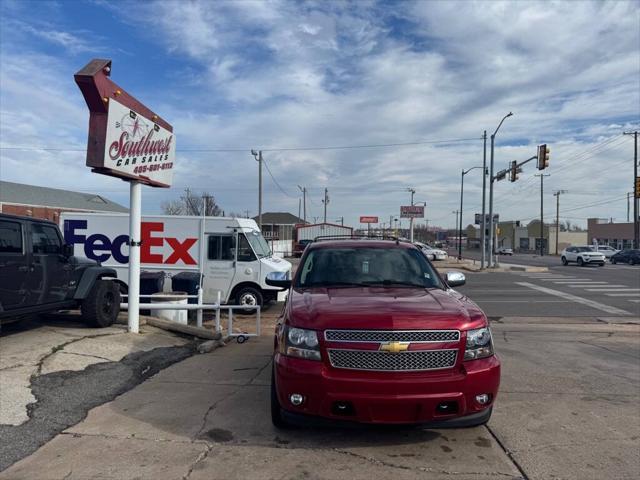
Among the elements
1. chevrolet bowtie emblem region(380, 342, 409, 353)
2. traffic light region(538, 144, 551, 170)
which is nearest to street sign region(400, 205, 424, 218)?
traffic light region(538, 144, 551, 170)

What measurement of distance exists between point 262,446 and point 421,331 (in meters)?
1.59

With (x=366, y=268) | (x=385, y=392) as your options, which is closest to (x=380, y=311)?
(x=385, y=392)

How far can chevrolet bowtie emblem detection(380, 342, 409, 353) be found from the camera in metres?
3.80

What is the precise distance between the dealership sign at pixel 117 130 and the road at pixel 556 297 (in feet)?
31.5

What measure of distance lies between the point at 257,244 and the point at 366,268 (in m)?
8.52

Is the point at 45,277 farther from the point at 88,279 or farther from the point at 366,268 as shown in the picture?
the point at 366,268

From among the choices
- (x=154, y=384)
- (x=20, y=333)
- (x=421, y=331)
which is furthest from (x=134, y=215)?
(x=421, y=331)

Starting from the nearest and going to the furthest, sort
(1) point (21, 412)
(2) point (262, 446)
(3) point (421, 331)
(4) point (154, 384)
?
(3) point (421, 331) → (2) point (262, 446) → (1) point (21, 412) → (4) point (154, 384)

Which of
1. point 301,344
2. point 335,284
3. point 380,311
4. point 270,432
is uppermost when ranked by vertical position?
point 335,284

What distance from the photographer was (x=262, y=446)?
4113 millimetres

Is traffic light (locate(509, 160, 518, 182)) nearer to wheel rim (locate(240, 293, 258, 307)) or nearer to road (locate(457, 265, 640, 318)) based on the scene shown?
road (locate(457, 265, 640, 318))

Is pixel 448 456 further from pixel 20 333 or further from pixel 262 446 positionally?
pixel 20 333

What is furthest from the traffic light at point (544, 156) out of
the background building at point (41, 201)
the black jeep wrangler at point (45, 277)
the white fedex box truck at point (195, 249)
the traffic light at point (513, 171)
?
the background building at point (41, 201)

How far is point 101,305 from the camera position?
845 cm
